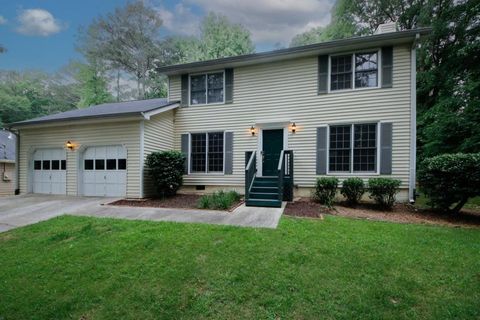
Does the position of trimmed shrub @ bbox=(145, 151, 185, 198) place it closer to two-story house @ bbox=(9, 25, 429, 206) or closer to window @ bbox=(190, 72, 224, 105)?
two-story house @ bbox=(9, 25, 429, 206)

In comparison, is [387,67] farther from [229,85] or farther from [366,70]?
[229,85]

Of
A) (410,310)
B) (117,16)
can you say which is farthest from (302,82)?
(117,16)

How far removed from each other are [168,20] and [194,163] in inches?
830

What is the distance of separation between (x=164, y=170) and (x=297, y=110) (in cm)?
540

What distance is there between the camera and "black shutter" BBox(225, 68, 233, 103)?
32.5 ft

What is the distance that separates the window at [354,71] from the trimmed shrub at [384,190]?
335 cm

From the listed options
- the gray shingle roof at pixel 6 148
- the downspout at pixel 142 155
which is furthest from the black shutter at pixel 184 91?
the gray shingle roof at pixel 6 148

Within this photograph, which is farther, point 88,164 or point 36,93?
point 36,93

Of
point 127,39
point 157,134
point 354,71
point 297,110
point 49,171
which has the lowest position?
point 49,171

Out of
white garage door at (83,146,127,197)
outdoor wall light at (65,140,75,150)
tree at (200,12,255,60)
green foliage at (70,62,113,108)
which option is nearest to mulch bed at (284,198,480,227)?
white garage door at (83,146,127,197)

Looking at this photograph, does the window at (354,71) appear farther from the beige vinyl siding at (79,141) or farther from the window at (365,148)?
the beige vinyl siding at (79,141)

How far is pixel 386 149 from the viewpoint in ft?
26.1

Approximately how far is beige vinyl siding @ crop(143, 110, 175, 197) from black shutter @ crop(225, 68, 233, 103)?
2537 millimetres

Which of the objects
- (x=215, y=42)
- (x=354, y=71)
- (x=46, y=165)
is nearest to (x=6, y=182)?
(x=46, y=165)
